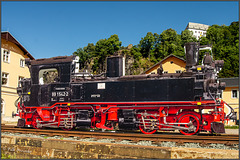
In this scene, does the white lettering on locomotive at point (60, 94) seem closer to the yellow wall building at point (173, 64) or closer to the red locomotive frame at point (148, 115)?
the red locomotive frame at point (148, 115)

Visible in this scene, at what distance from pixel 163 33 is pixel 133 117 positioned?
6506 centimetres

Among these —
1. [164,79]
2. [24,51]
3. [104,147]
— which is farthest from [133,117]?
[24,51]

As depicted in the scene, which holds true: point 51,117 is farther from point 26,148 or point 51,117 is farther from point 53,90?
point 26,148

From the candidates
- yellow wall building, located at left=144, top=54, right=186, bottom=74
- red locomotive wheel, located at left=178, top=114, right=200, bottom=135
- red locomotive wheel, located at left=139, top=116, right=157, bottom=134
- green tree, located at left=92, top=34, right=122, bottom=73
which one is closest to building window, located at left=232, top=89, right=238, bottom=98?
yellow wall building, located at left=144, top=54, right=186, bottom=74

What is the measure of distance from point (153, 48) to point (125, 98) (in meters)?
62.0

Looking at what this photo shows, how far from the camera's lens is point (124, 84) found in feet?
37.1

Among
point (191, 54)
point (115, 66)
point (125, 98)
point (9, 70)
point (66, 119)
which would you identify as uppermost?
point (9, 70)

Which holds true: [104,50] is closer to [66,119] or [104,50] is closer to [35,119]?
[35,119]

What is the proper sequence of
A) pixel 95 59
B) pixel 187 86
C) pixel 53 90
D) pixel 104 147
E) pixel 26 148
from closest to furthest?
pixel 104 147
pixel 26 148
pixel 187 86
pixel 53 90
pixel 95 59

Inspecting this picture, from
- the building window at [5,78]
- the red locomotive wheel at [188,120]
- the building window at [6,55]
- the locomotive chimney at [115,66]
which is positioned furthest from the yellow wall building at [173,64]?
the red locomotive wheel at [188,120]

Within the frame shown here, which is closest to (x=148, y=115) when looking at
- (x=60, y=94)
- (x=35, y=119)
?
(x=60, y=94)

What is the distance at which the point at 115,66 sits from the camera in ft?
39.2

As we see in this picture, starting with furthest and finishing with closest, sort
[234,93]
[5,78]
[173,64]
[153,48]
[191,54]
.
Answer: [153,48] → [173,64] → [234,93] → [5,78] → [191,54]

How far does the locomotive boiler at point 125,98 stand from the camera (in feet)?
33.1
